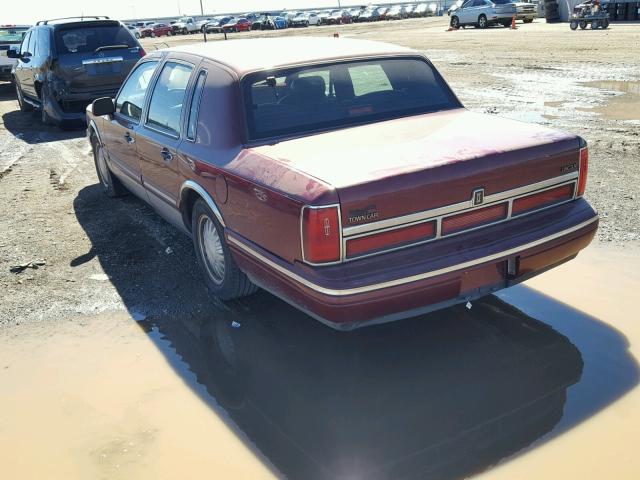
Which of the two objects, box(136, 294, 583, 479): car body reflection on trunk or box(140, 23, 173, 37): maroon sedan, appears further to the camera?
→ box(140, 23, 173, 37): maroon sedan

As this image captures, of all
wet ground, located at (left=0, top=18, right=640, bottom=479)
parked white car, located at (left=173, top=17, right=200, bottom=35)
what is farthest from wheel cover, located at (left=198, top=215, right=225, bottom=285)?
parked white car, located at (left=173, top=17, right=200, bottom=35)

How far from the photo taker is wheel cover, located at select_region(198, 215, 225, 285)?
4.47 m

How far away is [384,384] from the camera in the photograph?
3574mm

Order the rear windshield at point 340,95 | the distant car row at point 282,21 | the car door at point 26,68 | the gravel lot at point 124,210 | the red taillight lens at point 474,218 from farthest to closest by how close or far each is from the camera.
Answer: the distant car row at point 282,21 < the car door at point 26,68 < the gravel lot at point 124,210 < the rear windshield at point 340,95 < the red taillight lens at point 474,218

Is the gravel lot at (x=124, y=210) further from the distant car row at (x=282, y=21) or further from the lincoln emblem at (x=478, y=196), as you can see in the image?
the distant car row at (x=282, y=21)

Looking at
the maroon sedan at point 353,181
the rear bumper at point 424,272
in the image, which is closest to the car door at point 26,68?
the maroon sedan at point 353,181

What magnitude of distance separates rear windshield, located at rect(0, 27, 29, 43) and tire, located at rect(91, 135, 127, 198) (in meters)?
13.2

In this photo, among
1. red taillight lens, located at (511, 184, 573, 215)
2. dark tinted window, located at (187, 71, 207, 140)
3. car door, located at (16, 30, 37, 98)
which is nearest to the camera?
red taillight lens, located at (511, 184, 573, 215)

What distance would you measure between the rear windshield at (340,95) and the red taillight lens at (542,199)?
1131mm

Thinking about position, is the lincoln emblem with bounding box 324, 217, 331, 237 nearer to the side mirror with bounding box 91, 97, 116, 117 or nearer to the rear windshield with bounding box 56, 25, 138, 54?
the side mirror with bounding box 91, 97, 116, 117

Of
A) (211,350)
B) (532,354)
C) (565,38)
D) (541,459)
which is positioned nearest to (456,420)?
(541,459)

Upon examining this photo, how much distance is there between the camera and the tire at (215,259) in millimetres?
4293

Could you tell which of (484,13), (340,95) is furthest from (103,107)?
(484,13)

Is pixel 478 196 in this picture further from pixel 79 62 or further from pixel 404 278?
pixel 79 62
